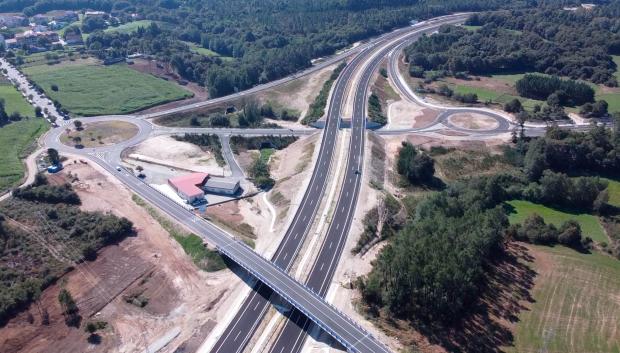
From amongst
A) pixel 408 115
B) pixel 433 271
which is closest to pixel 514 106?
pixel 408 115

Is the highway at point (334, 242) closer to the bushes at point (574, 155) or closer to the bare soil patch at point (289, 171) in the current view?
the bare soil patch at point (289, 171)

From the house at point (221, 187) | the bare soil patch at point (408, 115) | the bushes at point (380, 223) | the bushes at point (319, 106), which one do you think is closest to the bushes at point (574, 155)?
the bare soil patch at point (408, 115)

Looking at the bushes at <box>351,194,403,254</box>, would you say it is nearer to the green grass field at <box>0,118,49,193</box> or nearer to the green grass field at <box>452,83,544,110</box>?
the green grass field at <box>452,83,544,110</box>

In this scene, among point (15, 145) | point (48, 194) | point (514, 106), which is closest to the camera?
point (48, 194)

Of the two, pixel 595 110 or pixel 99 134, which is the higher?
pixel 99 134

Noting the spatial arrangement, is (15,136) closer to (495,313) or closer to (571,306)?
(495,313)

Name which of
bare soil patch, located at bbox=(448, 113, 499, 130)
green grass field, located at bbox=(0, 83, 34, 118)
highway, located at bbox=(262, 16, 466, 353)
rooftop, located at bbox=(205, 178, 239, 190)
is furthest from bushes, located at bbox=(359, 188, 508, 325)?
green grass field, located at bbox=(0, 83, 34, 118)

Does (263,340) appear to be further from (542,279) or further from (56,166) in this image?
(56,166)
